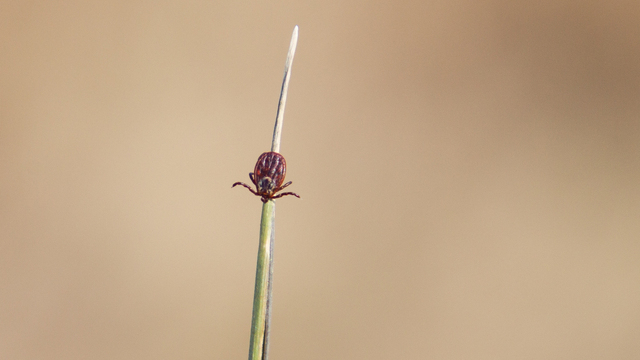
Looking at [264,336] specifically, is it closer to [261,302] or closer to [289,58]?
[261,302]

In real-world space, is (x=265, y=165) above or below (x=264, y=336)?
above

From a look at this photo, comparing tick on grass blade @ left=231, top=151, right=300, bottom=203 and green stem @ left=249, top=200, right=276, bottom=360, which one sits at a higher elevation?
tick on grass blade @ left=231, top=151, right=300, bottom=203

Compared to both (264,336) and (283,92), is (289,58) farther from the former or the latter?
(264,336)

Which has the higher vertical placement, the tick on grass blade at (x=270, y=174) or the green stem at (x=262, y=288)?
the tick on grass blade at (x=270, y=174)

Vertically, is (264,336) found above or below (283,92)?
below

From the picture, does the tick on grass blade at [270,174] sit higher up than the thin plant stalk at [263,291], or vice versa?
the tick on grass blade at [270,174]

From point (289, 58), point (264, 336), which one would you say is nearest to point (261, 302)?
point (264, 336)
